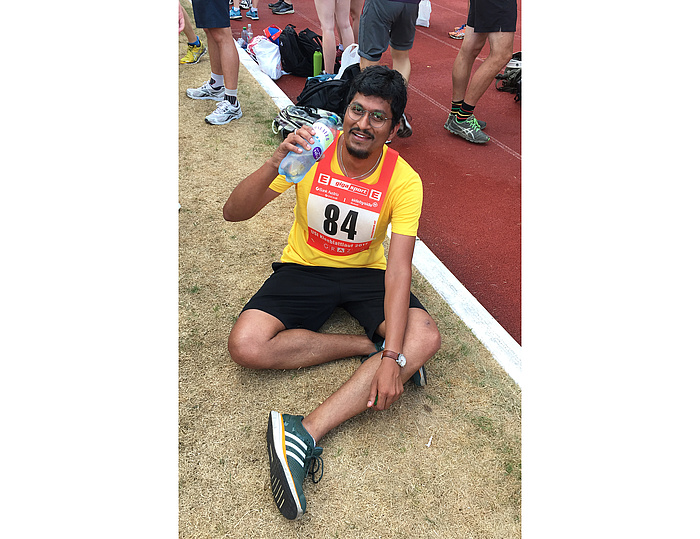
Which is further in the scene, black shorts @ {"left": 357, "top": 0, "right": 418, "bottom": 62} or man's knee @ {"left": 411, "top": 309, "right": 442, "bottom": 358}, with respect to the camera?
black shorts @ {"left": 357, "top": 0, "right": 418, "bottom": 62}

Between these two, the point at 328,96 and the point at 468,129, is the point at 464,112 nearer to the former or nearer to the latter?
the point at 468,129

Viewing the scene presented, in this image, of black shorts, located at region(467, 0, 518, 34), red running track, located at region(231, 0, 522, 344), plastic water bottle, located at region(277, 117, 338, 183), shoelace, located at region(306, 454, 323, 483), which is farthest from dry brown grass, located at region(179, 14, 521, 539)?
black shorts, located at region(467, 0, 518, 34)

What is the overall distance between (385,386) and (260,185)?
105 cm

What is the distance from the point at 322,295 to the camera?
289 cm

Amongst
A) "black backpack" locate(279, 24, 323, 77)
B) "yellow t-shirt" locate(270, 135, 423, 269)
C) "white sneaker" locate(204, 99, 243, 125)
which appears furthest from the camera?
"black backpack" locate(279, 24, 323, 77)

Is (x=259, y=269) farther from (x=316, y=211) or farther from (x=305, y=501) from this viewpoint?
(x=305, y=501)

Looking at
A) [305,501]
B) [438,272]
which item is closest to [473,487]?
[305,501]

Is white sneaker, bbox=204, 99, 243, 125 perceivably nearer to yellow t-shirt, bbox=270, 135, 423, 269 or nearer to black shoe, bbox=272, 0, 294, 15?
yellow t-shirt, bbox=270, 135, 423, 269

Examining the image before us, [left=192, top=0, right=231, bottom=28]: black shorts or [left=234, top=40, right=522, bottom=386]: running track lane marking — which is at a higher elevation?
[left=192, top=0, right=231, bottom=28]: black shorts

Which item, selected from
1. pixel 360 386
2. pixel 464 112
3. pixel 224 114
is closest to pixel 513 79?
pixel 464 112

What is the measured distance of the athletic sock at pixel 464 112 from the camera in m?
5.48

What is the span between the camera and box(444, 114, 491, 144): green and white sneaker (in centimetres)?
546

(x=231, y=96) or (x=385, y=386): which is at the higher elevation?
(x=385, y=386)

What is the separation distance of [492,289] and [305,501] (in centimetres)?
196
